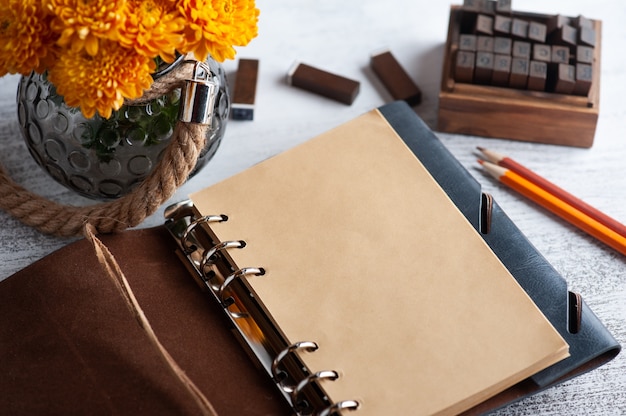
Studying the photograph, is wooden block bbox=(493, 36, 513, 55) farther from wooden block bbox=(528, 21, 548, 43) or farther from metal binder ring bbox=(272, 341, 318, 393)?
metal binder ring bbox=(272, 341, 318, 393)

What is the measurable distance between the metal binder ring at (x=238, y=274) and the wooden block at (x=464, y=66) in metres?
0.33

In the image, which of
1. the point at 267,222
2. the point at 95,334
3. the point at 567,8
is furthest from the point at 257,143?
the point at 567,8

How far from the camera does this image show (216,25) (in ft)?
2.04

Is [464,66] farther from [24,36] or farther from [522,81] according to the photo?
[24,36]

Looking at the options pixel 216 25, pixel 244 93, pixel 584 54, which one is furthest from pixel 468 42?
pixel 216 25

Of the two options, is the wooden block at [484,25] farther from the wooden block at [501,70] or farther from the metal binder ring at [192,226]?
the metal binder ring at [192,226]

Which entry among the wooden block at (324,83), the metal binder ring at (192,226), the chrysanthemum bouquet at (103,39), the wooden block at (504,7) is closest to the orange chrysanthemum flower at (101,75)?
the chrysanthemum bouquet at (103,39)

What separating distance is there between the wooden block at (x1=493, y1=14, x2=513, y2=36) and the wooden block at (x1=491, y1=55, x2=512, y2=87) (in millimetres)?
36

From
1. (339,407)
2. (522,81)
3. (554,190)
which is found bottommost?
(339,407)

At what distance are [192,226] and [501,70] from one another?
1.19ft

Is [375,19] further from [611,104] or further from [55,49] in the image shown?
[55,49]

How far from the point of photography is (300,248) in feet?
2.32

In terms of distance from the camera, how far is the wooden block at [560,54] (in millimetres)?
882

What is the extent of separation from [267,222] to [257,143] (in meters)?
0.20
